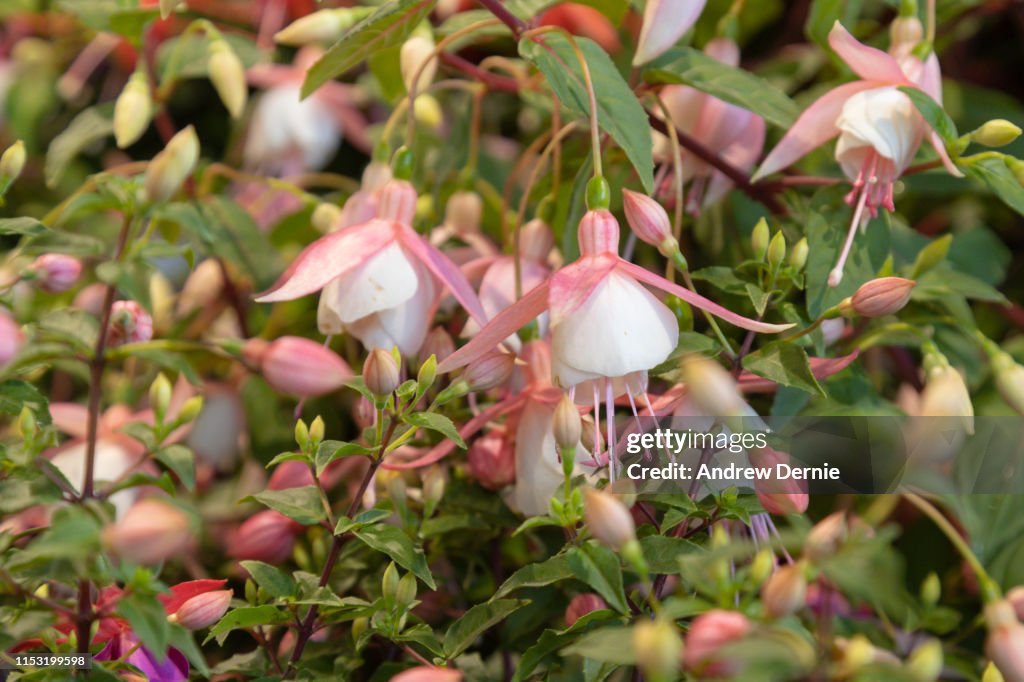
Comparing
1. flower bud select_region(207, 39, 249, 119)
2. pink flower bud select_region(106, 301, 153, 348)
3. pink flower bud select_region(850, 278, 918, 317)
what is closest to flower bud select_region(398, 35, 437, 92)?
flower bud select_region(207, 39, 249, 119)

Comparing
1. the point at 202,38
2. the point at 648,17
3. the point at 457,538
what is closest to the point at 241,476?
the point at 457,538

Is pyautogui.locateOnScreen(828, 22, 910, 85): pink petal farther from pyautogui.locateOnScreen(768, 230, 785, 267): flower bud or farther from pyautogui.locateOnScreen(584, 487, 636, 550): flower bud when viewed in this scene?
pyautogui.locateOnScreen(584, 487, 636, 550): flower bud

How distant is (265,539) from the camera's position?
0.69 meters

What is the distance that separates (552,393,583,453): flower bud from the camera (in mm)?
502

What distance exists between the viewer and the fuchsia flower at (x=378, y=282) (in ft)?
1.98

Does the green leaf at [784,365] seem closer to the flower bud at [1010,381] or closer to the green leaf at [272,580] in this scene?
the flower bud at [1010,381]

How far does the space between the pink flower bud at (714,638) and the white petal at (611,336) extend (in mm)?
168

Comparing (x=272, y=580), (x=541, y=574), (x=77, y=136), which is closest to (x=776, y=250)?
(x=541, y=574)

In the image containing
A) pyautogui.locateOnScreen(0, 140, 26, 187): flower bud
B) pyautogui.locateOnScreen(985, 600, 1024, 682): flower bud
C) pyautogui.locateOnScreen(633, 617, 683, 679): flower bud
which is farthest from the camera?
pyautogui.locateOnScreen(0, 140, 26, 187): flower bud

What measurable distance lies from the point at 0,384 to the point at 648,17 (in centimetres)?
47

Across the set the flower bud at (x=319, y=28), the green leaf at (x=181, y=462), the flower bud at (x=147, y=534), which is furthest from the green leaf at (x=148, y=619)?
the flower bud at (x=319, y=28)

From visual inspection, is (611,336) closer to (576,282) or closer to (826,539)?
(576,282)

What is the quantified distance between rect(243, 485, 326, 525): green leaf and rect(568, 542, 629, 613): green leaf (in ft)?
0.51

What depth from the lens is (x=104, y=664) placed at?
20.3 inches
